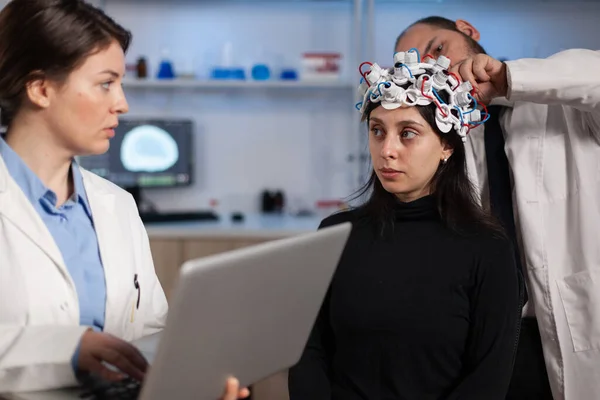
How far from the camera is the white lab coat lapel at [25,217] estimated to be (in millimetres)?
1183

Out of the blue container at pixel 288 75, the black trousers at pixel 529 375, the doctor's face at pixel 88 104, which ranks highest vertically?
the blue container at pixel 288 75

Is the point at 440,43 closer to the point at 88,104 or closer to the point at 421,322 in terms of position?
the point at 421,322

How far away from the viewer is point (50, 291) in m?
1.18

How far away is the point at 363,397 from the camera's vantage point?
143 cm

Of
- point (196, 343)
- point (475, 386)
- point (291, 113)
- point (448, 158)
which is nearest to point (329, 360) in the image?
point (475, 386)

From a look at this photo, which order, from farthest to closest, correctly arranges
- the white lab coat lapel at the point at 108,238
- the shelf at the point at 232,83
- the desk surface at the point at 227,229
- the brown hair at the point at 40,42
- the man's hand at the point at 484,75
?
the shelf at the point at 232,83
the desk surface at the point at 227,229
the man's hand at the point at 484,75
the white lab coat lapel at the point at 108,238
the brown hair at the point at 40,42

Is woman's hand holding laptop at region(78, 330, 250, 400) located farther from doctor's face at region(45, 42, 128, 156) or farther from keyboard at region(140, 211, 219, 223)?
keyboard at region(140, 211, 219, 223)

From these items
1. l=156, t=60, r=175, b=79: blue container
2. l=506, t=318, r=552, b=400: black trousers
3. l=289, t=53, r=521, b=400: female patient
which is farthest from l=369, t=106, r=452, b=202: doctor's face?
l=156, t=60, r=175, b=79: blue container

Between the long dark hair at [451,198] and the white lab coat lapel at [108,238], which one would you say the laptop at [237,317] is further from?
the long dark hair at [451,198]

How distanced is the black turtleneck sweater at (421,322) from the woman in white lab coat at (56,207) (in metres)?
0.39

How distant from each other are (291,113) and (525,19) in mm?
1336

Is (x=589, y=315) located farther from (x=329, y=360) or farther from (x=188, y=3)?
(x=188, y=3)

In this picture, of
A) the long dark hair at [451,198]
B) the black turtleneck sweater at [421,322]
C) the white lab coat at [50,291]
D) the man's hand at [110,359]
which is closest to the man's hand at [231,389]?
the man's hand at [110,359]

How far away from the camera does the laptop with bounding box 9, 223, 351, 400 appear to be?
2.99 feet
